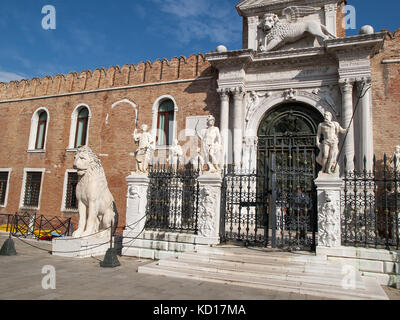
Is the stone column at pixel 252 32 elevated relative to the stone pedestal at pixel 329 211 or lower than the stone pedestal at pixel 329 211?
elevated

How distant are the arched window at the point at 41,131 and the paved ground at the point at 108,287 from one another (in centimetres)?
1192

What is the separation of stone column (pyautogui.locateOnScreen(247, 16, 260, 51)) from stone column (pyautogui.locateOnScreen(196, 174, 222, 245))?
745 cm

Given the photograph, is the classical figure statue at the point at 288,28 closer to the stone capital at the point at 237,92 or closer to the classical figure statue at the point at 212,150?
the stone capital at the point at 237,92

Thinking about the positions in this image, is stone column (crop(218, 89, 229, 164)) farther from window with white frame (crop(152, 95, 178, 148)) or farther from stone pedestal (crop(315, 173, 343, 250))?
stone pedestal (crop(315, 173, 343, 250))

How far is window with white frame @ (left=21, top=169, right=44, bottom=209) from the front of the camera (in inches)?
678

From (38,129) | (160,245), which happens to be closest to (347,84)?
(160,245)

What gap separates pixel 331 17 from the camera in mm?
12312

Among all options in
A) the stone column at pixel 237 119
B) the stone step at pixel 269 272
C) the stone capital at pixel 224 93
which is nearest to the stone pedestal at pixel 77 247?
the stone step at pixel 269 272

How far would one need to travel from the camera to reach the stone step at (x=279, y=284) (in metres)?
5.38

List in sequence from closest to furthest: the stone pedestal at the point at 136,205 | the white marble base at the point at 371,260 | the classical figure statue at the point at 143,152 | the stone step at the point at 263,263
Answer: the stone step at the point at 263,263 < the white marble base at the point at 371,260 < the stone pedestal at the point at 136,205 < the classical figure statue at the point at 143,152

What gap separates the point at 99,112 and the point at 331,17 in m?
11.3

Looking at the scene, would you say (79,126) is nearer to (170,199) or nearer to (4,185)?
(4,185)

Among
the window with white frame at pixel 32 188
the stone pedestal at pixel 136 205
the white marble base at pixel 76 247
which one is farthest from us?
the window with white frame at pixel 32 188
